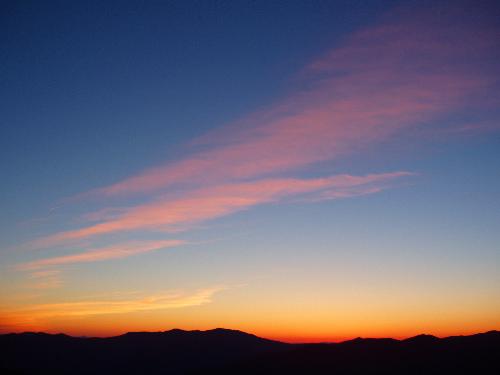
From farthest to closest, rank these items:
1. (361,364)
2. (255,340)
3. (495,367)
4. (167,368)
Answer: (255,340), (167,368), (361,364), (495,367)

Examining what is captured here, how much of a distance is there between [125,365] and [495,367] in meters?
102

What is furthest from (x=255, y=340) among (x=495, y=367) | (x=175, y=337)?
(x=495, y=367)

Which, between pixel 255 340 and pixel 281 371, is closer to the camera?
pixel 281 371

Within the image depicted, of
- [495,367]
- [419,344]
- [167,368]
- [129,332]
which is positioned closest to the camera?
[495,367]

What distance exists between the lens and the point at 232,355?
431 feet

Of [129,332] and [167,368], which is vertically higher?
[129,332]

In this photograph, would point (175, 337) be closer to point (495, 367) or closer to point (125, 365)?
point (125, 365)

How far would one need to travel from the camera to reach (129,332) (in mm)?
158375

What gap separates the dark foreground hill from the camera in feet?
207

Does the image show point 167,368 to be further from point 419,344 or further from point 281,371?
point 419,344

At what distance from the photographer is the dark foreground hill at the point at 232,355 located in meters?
63.2

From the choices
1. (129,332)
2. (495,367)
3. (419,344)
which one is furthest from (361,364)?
(129,332)

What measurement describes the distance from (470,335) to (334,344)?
857 inches

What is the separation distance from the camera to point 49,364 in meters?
128
